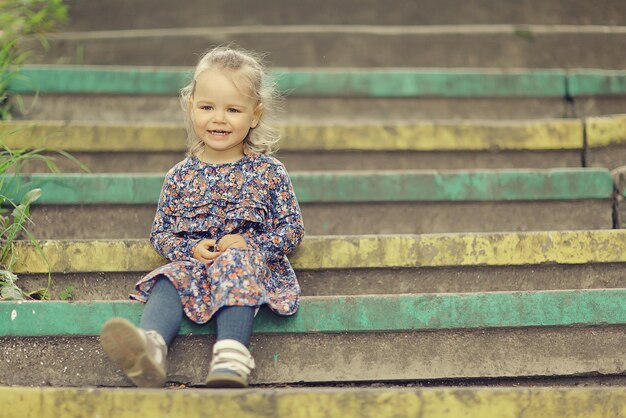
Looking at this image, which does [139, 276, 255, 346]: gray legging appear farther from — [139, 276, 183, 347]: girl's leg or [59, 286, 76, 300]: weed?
[59, 286, 76, 300]: weed

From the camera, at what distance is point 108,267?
8.21ft

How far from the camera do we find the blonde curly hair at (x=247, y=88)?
251cm


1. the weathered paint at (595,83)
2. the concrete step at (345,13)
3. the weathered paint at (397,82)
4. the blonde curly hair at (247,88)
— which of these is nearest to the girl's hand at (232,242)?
the blonde curly hair at (247,88)

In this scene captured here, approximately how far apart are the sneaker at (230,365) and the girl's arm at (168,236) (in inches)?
15.6

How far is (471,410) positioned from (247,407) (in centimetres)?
53

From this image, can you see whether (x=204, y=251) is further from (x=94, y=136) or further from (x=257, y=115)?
(x=94, y=136)

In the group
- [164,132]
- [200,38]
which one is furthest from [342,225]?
[200,38]

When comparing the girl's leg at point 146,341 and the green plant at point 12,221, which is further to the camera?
the green plant at point 12,221

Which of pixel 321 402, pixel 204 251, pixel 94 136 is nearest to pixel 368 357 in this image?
pixel 321 402

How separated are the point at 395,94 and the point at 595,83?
2.93ft

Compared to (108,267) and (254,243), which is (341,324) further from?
(108,267)

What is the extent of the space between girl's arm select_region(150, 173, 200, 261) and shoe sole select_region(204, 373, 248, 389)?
0.50 metres

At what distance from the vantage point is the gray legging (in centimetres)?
211

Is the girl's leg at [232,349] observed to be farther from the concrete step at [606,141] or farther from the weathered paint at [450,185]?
the concrete step at [606,141]
